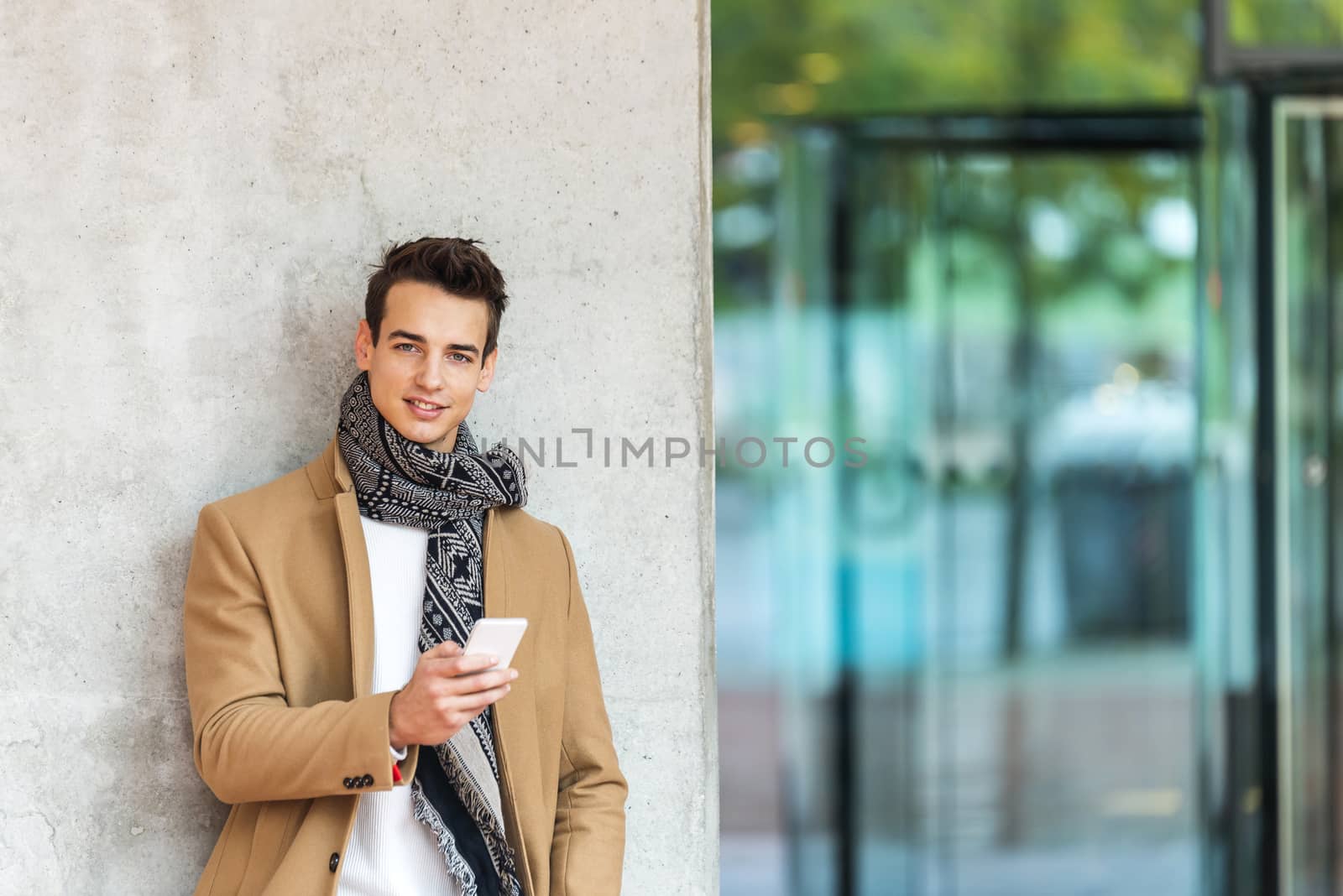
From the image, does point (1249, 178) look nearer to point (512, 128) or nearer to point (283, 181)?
point (512, 128)

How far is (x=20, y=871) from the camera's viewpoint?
229 cm

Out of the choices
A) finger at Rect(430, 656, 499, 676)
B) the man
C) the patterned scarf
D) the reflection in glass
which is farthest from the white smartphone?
the reflection in glass

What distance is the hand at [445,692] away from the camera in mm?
1690

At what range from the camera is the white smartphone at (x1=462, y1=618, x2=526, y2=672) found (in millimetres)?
1660

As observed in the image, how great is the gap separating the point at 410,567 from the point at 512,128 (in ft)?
2.81

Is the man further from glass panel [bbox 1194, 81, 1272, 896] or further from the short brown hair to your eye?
glass panel [bbox 1194, 81, 1272, 896]

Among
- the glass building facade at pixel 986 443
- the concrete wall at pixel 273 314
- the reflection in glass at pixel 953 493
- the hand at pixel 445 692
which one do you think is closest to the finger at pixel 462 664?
the hand at pixel 445 692

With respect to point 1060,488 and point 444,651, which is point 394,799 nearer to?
point 444,651

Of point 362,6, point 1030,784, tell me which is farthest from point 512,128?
point 1030,784

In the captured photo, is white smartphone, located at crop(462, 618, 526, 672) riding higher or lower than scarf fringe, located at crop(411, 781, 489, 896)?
higher

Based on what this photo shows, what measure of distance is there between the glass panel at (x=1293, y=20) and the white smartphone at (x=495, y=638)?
3.83m

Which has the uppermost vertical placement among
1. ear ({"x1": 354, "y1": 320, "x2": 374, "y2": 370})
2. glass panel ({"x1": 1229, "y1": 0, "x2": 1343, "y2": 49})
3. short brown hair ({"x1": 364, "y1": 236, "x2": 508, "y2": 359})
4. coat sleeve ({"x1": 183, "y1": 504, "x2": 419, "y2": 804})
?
glass panel ({"x1": 1229, "y1": 0, "x2": 1343, "y2": 49})

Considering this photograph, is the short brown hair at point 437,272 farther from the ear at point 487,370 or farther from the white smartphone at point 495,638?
the white smartphone at point 495,638

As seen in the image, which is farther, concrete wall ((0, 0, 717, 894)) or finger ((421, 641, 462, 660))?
concrete wall ((0, 0, 717, 894))
